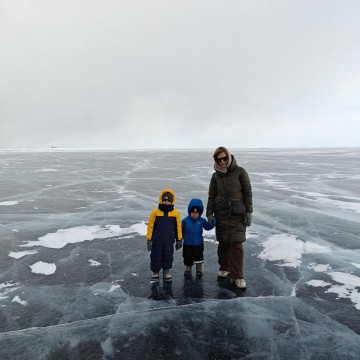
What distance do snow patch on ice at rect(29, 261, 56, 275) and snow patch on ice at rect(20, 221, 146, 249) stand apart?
714 millimetres

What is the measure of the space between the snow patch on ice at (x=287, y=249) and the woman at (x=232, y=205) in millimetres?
1104

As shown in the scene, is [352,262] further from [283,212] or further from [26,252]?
[26,252]

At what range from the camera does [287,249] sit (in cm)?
515

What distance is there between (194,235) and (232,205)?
75 cm

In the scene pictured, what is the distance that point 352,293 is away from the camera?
3652 mm

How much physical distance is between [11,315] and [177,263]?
2.34 m

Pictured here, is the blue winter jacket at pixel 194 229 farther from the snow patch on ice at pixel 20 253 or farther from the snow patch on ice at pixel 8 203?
the snow patch on ice at pixel 8 203

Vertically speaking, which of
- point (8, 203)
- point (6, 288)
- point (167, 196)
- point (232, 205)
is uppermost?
point (167, 196)

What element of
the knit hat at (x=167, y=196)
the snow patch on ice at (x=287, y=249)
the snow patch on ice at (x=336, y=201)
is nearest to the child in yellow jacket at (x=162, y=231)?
the knit hat at (x=167, y=196)

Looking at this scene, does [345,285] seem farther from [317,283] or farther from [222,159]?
[222,159]

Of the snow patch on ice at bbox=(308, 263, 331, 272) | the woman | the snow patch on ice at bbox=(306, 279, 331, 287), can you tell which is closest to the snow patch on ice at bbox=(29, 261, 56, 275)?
the woman

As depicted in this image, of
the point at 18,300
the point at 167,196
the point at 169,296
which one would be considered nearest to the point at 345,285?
the point at 169,296

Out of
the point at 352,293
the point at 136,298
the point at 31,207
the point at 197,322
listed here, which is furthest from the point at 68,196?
the point at 352,293

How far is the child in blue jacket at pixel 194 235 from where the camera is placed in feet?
13.4
